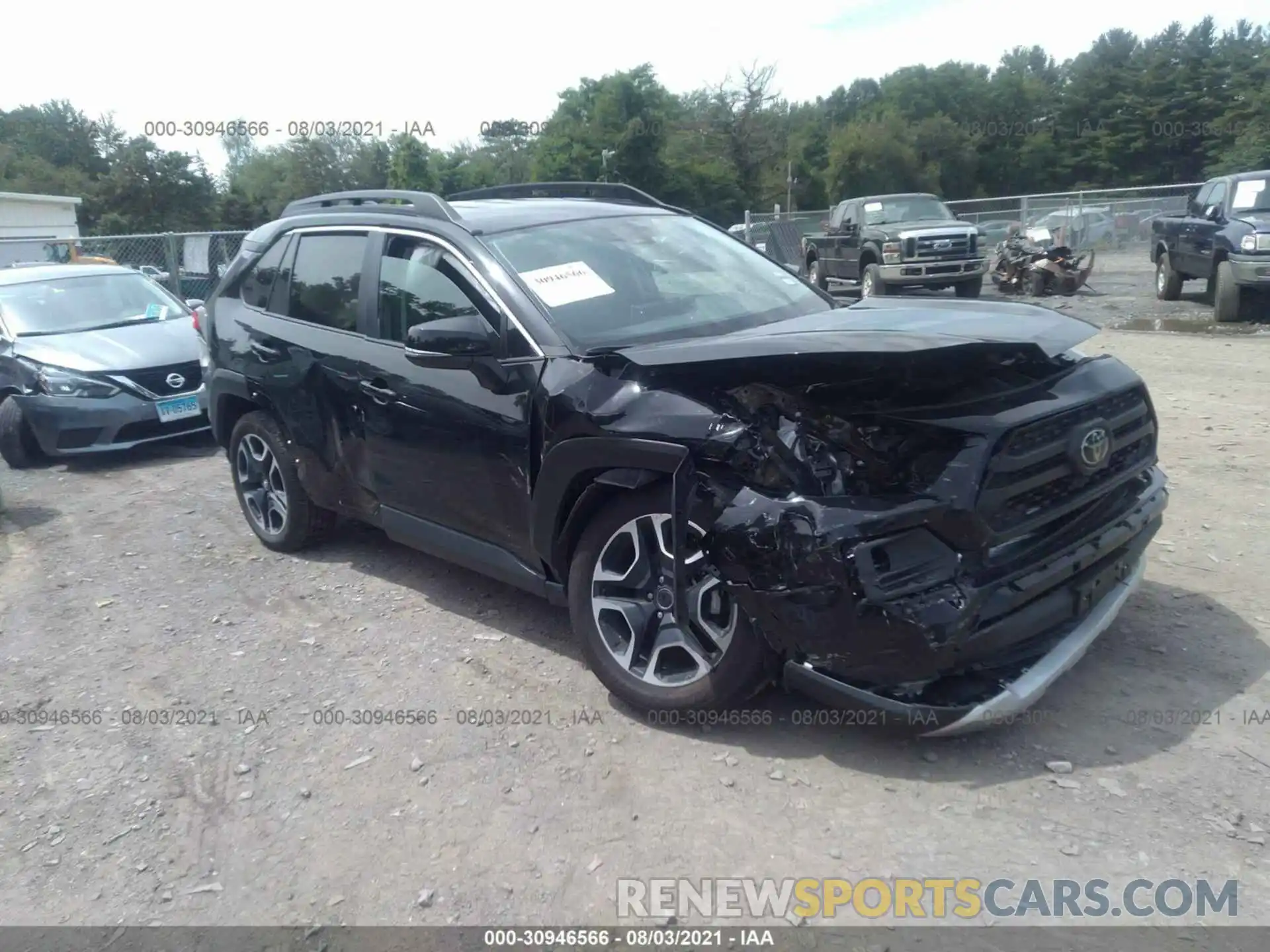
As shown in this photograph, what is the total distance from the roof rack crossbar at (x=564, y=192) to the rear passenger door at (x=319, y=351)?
32.5 inches

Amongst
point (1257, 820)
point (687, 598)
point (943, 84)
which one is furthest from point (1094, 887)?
point (943, 84)

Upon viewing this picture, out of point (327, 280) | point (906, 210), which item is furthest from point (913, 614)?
point (906, 210)

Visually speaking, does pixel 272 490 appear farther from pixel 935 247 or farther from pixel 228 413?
pixel 935 247

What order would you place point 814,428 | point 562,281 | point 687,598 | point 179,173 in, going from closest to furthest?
1. point 814,428
2. point 687,598
3. point 562,281
4. point 179,173

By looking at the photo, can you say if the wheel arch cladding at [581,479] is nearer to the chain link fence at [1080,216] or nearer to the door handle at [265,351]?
the door handle at [265,351]

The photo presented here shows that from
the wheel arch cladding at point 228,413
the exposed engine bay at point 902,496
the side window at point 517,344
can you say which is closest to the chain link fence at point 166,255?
the wheel arch cladding at point 228,413

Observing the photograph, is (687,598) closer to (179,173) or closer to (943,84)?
(179,173)

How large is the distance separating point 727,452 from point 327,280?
9.18 ft

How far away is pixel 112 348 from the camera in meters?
8.73

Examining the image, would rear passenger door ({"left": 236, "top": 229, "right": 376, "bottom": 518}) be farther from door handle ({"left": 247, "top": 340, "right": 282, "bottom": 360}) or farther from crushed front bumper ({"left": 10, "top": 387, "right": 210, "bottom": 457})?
crushed front bumper ({"left": 10, "top": 387, "right": 210, "bottom": 457})

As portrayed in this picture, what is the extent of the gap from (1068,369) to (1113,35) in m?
85.3

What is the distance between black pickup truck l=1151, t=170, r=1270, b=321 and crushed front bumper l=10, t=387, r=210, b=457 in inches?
495

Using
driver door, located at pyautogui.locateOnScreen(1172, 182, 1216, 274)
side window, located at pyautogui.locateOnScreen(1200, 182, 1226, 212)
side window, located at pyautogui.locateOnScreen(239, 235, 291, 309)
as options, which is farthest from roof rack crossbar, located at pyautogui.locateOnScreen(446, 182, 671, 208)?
driver door, located at pyautogui.locateOnScreen(1172, 182, 1216, 274)

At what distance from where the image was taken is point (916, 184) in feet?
189
